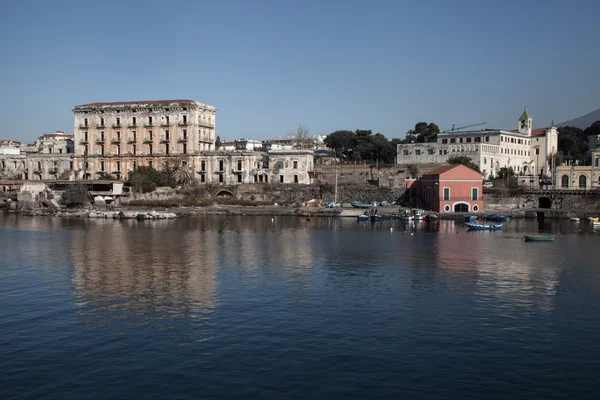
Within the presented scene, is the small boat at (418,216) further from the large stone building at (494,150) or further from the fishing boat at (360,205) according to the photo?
the large stone building at (494,150)

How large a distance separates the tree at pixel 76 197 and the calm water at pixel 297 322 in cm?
3620

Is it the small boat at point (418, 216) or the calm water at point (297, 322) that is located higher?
the small boat at point (418, 216)

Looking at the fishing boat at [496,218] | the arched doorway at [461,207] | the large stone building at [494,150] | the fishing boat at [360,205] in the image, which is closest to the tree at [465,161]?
the large stone building at [494,150]

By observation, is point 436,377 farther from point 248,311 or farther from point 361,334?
point 248,311

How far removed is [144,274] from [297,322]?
1206cm

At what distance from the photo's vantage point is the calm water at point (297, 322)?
15.9m

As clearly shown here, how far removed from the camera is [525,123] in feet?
315

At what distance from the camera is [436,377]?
53.6 ft

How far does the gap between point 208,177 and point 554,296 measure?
211 ft

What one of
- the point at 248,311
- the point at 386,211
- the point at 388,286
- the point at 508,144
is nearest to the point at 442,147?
the point at 508,144

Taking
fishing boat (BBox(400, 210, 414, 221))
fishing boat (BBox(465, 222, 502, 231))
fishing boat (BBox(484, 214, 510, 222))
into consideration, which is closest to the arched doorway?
fishing boat (BBox(484, 214, 510, 222))

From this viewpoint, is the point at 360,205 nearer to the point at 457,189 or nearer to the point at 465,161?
the point at 457,189

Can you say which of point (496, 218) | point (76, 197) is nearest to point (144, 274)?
point (496, 218)

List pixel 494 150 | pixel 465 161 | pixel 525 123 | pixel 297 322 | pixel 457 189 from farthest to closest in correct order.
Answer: pixel 525 123 → pixel 494 150 → pixel 465 161 → pixel 457 189 → pixel 297 322
